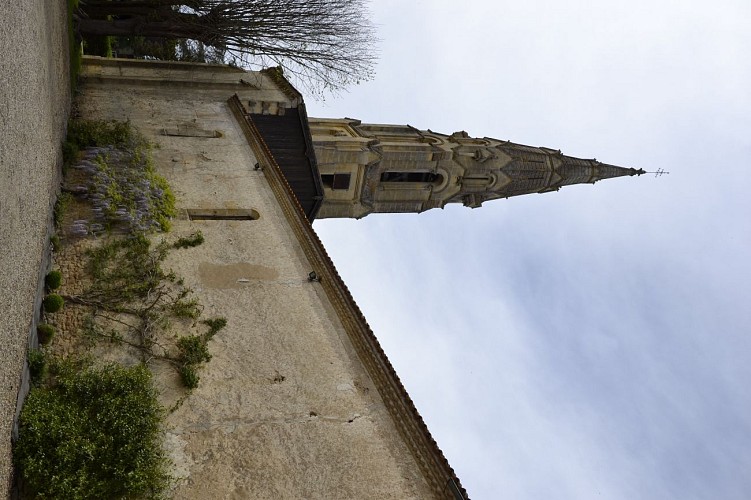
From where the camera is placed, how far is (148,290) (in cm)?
945

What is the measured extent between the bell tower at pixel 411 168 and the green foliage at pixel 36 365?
11878 millimetres

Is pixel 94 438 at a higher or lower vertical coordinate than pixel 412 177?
higher

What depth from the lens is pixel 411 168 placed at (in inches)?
835

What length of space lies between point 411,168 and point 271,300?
1249cm

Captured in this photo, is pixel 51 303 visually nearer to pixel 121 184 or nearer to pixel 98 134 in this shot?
pixel 121 184

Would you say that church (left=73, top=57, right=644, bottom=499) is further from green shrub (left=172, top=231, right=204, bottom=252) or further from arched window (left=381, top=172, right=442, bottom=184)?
arched window (left=381, top=172, right=442, bottom=184)

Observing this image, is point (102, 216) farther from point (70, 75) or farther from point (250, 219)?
point (70, 75)

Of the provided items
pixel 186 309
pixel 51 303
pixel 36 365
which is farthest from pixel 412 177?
pixel 36 365

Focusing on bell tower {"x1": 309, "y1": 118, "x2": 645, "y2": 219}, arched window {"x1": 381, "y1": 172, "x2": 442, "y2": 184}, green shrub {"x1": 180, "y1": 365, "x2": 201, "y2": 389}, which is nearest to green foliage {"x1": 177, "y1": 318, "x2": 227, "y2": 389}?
green shrub {"x1": 180, "y1": 365, "x2": 201, "y2": 389}

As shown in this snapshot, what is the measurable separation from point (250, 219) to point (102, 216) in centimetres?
277

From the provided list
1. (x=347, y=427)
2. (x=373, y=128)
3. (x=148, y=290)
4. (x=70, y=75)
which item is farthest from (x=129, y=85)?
(x=347, y=427)

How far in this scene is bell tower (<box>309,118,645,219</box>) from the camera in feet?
65.3

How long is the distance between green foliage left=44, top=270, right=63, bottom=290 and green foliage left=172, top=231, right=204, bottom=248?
208 cm

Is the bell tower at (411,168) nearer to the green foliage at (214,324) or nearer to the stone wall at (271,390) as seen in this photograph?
the stone wall at (271,390)
